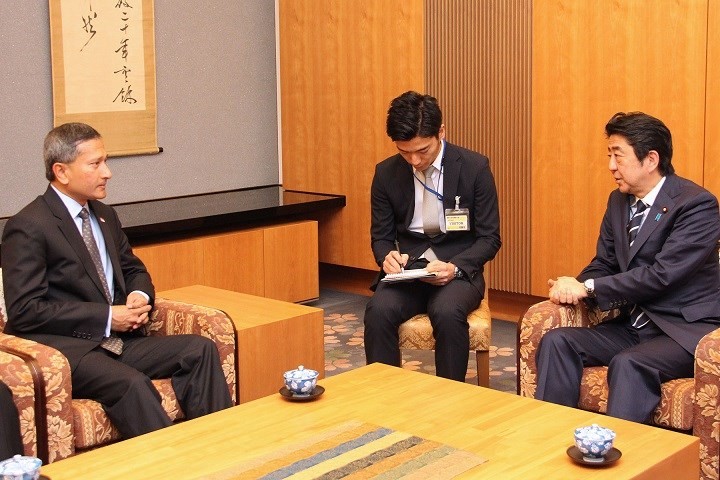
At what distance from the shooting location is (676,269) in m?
3.79

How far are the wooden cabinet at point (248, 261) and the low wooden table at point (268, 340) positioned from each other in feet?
4.54

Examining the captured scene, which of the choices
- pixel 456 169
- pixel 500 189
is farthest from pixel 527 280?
pixel 456 169

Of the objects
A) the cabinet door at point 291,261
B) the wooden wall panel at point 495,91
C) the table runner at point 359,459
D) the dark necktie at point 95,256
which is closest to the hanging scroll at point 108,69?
the cabinet door at point 291,261

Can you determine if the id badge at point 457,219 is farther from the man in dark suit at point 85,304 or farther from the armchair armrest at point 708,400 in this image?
the armchair armrest at point 708,400

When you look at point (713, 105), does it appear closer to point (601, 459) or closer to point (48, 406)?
point (601, 459)

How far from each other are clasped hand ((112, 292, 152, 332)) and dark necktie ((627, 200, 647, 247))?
188cm

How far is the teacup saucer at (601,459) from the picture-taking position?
2682 mm

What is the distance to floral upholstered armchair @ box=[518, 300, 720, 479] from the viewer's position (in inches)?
134

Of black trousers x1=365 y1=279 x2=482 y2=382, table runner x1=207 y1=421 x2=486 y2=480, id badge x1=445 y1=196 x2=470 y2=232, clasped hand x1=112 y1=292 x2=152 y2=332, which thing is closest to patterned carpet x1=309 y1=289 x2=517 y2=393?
black trousers x1=365 y1=279 x2=482 y2=382

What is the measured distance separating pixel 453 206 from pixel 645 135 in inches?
41.6

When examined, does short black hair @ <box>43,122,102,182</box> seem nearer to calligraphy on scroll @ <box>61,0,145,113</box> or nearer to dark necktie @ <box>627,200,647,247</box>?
dark necktie @ <box>627,200,647,247</box>

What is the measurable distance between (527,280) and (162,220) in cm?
212

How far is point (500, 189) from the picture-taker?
6.08 metres

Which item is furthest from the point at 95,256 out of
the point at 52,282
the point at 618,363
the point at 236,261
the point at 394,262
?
the point at 236,261
